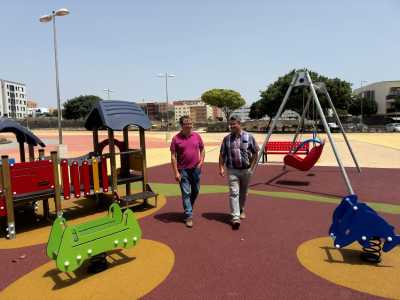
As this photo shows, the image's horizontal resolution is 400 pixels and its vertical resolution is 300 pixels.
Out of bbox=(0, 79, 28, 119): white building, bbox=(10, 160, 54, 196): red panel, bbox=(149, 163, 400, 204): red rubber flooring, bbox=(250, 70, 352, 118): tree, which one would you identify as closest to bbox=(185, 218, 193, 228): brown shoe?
bbox=(10, 160, 54, 196): red panel

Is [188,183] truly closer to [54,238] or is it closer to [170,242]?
[170,242]

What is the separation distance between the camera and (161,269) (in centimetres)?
380

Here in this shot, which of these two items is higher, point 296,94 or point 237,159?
point 296,94

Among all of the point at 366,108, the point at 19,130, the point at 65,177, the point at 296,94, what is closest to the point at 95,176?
the point at 65,177

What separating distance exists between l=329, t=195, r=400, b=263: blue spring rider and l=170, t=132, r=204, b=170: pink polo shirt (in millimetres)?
2307

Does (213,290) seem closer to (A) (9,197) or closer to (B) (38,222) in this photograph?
(A) (9,197)

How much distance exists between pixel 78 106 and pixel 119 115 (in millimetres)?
90664

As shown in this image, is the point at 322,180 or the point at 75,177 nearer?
the point at 75,177

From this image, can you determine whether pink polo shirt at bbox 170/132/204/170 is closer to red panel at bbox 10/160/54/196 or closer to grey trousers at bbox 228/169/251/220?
grey trousers at bbox 228/169/251/220

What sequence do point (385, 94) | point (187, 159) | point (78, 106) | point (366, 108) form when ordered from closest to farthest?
point (187, 159), point (366, 108), point (385, 94), point (78, 106)

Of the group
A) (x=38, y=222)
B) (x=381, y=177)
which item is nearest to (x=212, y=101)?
(x=381, y=177)

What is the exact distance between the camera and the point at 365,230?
379cm

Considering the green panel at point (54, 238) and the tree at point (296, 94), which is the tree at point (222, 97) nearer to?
the tree at point (296, 94)

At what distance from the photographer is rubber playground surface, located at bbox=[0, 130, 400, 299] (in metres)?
3.31
